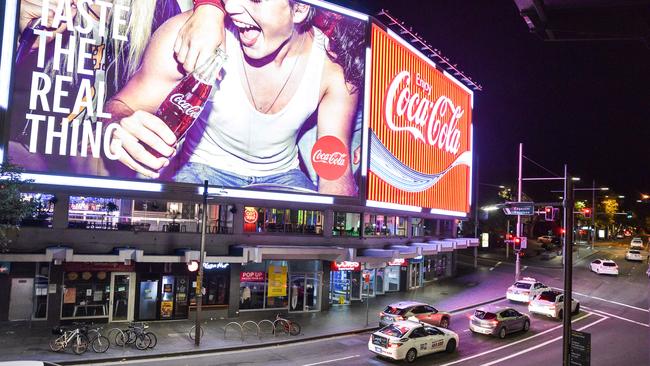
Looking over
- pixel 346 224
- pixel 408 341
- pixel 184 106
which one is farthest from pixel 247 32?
pixel 408 341

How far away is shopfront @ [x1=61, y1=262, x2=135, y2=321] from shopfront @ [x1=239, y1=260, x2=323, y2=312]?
645cm

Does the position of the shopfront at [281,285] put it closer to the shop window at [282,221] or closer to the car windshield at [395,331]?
the shop window at [282,221]

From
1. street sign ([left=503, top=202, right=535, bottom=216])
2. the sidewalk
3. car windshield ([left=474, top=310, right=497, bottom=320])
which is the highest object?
street sign ([left=503, top=202, right=535, bottom=216])

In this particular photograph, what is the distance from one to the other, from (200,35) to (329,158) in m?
11.6

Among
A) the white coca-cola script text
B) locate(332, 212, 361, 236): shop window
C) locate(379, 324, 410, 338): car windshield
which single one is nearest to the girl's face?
the white coca-cola script text

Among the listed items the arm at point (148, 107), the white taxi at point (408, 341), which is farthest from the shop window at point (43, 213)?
the white taxi at point (408, 341)

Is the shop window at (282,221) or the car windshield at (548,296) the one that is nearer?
the shop window at (282,221)

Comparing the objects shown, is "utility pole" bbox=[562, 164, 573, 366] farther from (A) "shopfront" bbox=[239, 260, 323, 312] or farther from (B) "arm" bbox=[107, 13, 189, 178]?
(B) "arm" bbox=[107, 13, 189, 178]

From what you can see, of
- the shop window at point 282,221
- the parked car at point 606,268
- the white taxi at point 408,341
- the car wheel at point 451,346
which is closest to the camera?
the white taxi at point 408,341

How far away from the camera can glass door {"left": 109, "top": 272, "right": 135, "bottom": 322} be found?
2669cm

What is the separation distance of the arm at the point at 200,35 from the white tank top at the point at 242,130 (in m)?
0.95

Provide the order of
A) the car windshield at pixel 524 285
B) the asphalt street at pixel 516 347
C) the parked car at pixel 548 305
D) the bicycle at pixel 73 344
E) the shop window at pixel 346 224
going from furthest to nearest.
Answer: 1. the car windshield at pixel 524 285
2. the shop window at pixel 346 224
3. the parked car at pixel 548 305
4. the asphalt street at pixel 516 347
5. the bicycle at pixel 73 344

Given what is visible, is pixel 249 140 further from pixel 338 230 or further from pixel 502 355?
pixel 502 355

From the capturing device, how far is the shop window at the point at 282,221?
31938 mm
